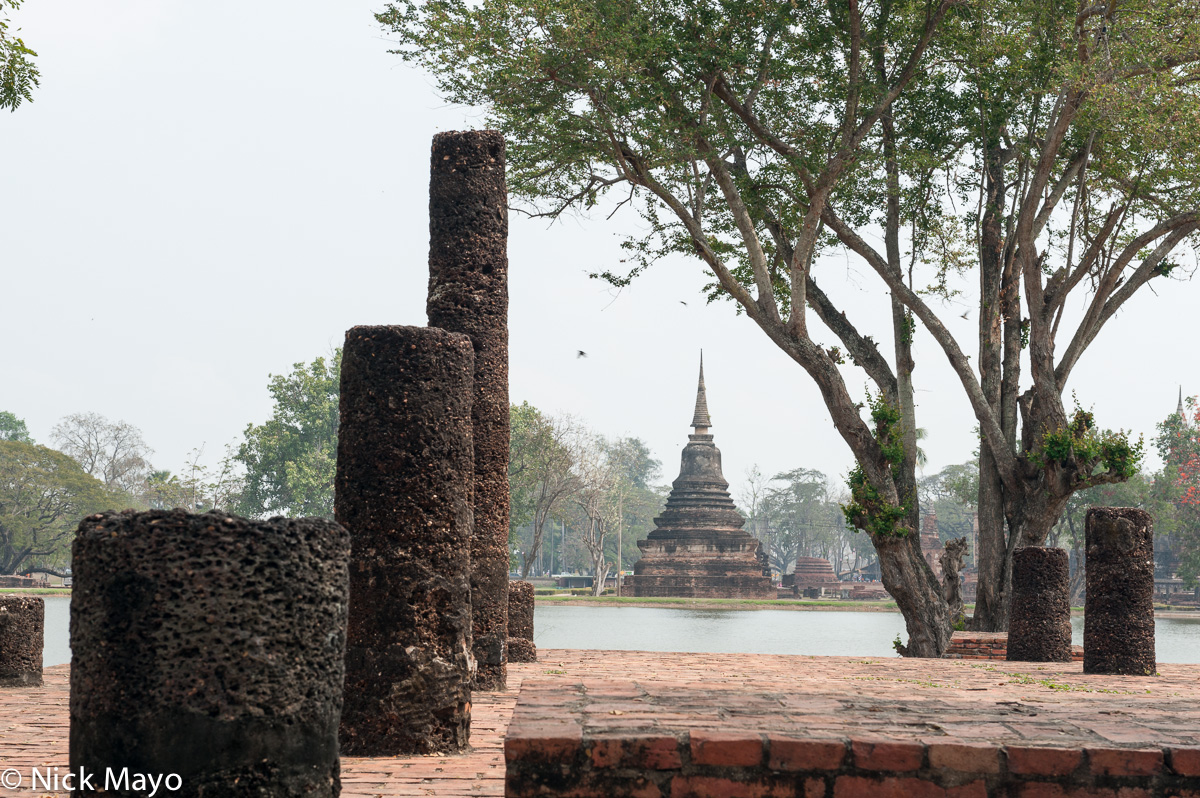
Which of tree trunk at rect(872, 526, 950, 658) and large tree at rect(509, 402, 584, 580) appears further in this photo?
large tree at rect(509, 402, 584, 580)

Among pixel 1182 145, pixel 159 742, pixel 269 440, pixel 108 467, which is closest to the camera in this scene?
pixel 159 742

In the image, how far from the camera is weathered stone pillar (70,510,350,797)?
3.46 meters

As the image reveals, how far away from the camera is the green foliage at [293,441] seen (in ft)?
154

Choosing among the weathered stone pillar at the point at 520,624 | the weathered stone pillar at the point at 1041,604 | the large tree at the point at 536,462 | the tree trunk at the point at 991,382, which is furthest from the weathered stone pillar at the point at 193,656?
the large tree at the point at 536,462

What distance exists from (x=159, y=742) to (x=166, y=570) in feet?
1.64

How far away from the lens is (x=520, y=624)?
12.0m

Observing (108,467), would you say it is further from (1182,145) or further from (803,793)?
(803,793)

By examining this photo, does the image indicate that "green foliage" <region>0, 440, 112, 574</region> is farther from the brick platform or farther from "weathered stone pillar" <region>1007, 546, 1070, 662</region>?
Answer: "weathered stone pillar" <region>1007, 546, 1070, 662</region>

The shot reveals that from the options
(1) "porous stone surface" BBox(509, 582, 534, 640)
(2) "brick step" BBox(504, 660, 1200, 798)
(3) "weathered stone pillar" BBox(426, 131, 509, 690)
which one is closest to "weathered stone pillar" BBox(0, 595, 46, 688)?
(3) "weathered stone pillar" BBox(426, 131, 509, 690)

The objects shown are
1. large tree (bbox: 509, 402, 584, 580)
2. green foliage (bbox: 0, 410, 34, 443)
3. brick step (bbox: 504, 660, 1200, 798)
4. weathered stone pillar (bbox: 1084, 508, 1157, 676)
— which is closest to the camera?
brick step (bbox: 504, 660, 1200, 798)

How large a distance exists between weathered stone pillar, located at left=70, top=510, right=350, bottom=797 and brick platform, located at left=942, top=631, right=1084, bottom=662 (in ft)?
35.4

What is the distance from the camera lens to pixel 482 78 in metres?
14.8

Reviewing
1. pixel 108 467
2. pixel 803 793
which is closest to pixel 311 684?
pixel 803 793

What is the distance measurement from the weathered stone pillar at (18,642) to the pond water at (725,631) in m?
8.73
